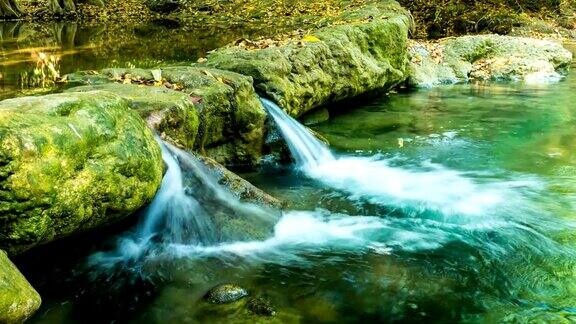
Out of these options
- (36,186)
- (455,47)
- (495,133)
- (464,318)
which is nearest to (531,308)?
(464,318)

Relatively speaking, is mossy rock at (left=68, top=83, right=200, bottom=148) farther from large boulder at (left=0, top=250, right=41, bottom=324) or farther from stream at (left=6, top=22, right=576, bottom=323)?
large boulder at (left=0, top=250, right=41, bottom=324)

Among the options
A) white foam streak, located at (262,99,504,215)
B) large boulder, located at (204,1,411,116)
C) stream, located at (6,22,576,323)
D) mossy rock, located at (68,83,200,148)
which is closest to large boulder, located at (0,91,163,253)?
stream, located at (6,22,576,323)

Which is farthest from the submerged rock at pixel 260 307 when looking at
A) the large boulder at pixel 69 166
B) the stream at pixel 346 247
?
the large boulder at pixel 69 166

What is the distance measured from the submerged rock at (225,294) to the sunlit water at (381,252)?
0.08 metres

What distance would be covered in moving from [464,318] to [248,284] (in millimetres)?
1538

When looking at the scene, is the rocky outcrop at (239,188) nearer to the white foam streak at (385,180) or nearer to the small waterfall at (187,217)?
the small waterfall at (187,217)

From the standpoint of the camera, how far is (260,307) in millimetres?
3600

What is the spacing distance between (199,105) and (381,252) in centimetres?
273

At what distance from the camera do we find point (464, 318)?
3.58 metres

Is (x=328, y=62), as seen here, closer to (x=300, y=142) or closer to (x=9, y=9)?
(x=300, y=142)

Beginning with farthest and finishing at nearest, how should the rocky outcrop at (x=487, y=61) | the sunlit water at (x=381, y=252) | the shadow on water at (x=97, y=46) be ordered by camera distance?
the rocky outcrop at (x=487, y=61), the shadow on water at (x=97, y=46), the sunlit water at (x=381, y=252)

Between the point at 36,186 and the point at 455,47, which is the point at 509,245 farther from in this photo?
the point at 455,47

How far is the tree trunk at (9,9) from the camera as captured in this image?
22852 mm

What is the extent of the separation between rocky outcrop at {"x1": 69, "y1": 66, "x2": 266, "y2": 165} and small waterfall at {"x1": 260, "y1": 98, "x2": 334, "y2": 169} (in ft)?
1.36
